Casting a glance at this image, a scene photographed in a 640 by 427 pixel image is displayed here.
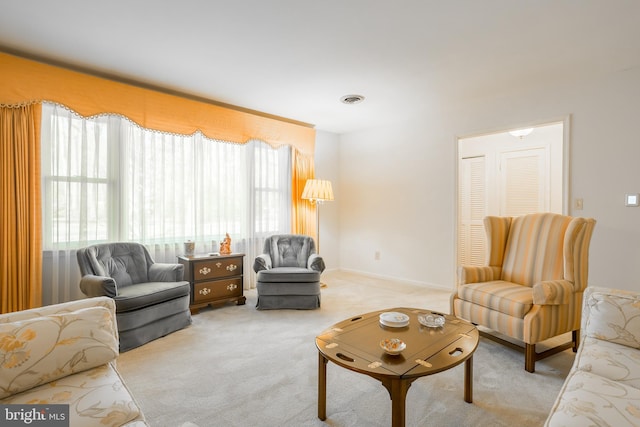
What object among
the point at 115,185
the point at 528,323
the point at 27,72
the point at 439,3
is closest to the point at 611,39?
the point at 439,3

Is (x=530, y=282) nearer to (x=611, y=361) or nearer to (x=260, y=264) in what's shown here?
(x=611, y=361)

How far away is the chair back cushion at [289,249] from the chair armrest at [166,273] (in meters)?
1.17

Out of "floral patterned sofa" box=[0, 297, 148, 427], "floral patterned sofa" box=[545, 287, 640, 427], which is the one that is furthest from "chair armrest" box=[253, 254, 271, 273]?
"floral patterned sofa" box=[545, 287, 640, 427]

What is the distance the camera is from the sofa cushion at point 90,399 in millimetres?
1111

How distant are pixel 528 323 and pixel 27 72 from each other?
450cm

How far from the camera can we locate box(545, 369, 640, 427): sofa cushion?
1.10 metres

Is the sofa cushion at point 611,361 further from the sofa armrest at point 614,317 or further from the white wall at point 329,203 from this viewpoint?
the white wall at point 329,203

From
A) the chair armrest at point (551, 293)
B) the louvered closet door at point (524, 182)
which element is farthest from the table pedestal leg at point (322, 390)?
the louvered closet door at point (524, 182)

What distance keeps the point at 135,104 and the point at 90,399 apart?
3132 millimetres

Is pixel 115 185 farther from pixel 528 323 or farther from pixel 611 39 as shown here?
pixel 611 39

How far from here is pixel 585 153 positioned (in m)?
3.39

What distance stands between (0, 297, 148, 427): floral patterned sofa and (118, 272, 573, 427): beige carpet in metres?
0.63

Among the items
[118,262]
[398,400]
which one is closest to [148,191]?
[118,262]

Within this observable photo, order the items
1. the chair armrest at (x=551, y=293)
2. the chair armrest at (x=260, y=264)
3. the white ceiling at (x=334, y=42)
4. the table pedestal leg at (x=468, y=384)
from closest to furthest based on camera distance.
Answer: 1. the table pedestal leg at (x=468, y=384)
2. the white ceiling at (x=334, y=42)
3. the chair armrest at (x=551, y=293)
4. the chair armrest at (x=260, y=264)
